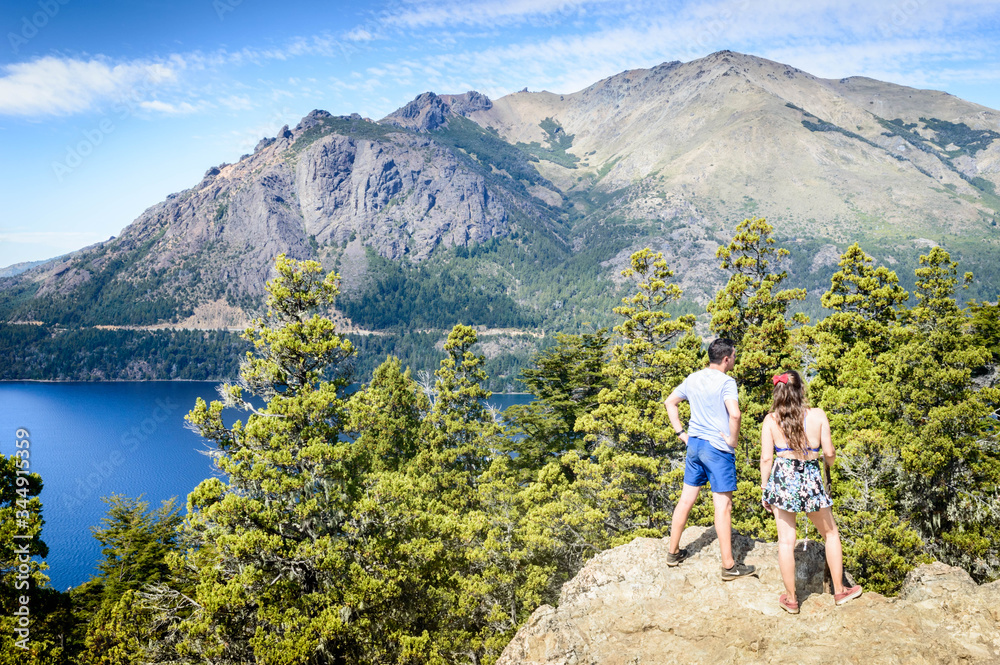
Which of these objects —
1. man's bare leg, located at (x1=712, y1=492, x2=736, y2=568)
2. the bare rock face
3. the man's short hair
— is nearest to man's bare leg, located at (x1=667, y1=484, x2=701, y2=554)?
man's bare leg, located at (x1=712, y1=492, x2=736, y2=568)

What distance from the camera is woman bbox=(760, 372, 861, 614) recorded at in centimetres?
724

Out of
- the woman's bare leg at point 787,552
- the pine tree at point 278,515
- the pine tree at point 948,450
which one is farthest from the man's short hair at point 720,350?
the pine tree at point 948,450

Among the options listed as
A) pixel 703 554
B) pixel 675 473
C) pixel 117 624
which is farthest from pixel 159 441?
pixel 703 554

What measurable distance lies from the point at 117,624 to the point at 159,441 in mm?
132548

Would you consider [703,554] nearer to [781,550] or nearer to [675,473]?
[781,550]

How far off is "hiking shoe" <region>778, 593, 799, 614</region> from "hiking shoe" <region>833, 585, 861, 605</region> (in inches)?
19.4

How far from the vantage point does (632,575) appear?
29.8ft

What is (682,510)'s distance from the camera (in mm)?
8359

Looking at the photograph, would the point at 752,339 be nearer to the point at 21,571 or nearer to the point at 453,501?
the point at 453,501

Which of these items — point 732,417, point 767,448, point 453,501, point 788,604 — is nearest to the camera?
point 788,604

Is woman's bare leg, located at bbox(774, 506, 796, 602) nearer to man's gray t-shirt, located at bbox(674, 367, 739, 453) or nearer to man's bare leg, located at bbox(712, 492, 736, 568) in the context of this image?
man's bare leg, located at bbox(712, 492, 736, 568)

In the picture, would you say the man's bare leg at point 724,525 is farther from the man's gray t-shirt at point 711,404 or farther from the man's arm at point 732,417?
the man's arm at point 732,417

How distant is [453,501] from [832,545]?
77.6 ft
